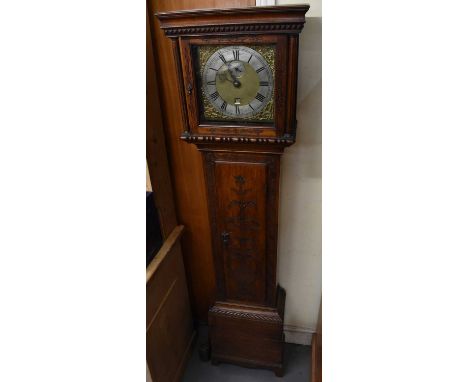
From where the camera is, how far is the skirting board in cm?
188

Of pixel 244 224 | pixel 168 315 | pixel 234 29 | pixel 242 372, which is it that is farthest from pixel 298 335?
pixel 234 29

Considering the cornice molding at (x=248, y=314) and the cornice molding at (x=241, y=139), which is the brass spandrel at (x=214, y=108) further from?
the cornice molding at (x=248, y=314)

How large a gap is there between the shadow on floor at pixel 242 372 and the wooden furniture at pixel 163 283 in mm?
75

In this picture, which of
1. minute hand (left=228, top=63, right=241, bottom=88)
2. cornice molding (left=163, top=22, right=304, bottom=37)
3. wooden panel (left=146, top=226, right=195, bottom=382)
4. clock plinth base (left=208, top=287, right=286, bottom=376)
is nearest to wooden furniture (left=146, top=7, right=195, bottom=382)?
wooden panel (left=146, top=226, right=195, bottom=382)

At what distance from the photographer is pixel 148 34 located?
1326mm

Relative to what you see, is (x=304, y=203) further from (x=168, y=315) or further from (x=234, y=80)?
(x=168, y=315)

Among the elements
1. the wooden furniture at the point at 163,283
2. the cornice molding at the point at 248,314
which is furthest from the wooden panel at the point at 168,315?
the cornice molding at the point at 248,314

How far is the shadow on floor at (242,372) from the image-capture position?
1726 millimetres

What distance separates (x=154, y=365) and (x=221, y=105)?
3.66 ft

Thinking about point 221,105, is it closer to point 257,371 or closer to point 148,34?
point 148,34

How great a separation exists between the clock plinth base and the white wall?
15 centimetres

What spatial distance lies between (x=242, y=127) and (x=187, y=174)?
20.1 inches

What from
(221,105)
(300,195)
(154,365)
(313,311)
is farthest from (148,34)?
(313,311)

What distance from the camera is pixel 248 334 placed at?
164 cm
